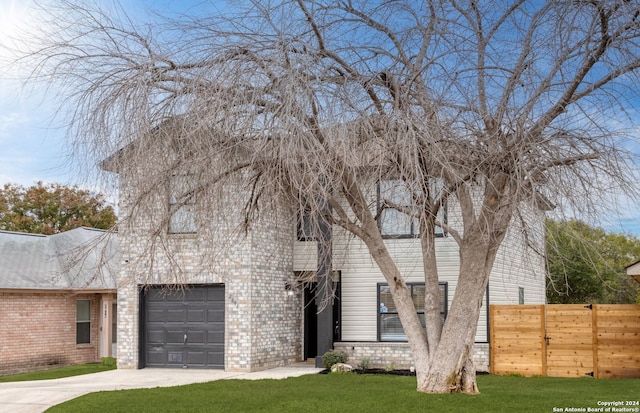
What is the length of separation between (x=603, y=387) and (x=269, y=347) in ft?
26.1

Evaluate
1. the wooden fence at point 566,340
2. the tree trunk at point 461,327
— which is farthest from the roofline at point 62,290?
the tree trunk at point 461,327

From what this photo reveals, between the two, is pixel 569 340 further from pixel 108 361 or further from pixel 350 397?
pixel 108 361

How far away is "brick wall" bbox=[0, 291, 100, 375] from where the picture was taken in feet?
67.7

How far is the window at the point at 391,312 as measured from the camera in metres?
19.0

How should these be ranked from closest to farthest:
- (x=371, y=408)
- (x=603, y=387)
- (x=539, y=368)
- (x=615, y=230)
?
(x=615, y=230) < (x=371, y=408) < (x=603, y=387) < (x=539, y=368)

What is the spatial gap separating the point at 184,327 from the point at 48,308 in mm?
4983

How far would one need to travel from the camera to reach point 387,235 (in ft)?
62.4

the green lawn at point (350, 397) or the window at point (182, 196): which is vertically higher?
the window at point (182, 196)

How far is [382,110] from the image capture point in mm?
10602

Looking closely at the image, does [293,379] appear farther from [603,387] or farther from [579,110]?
[579,110]

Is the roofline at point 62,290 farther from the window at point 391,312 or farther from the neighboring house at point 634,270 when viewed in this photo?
the neighboring house at point 634,270

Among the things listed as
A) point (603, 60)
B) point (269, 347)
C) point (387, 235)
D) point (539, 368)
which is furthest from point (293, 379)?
point (603, 60)

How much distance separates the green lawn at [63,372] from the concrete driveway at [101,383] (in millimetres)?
1291

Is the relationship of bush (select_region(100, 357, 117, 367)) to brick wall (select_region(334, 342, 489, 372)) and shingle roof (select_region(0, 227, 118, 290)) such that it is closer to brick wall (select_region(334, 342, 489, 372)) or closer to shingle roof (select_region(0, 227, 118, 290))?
shingle roof (select_region(0, 227, 118, 290))
